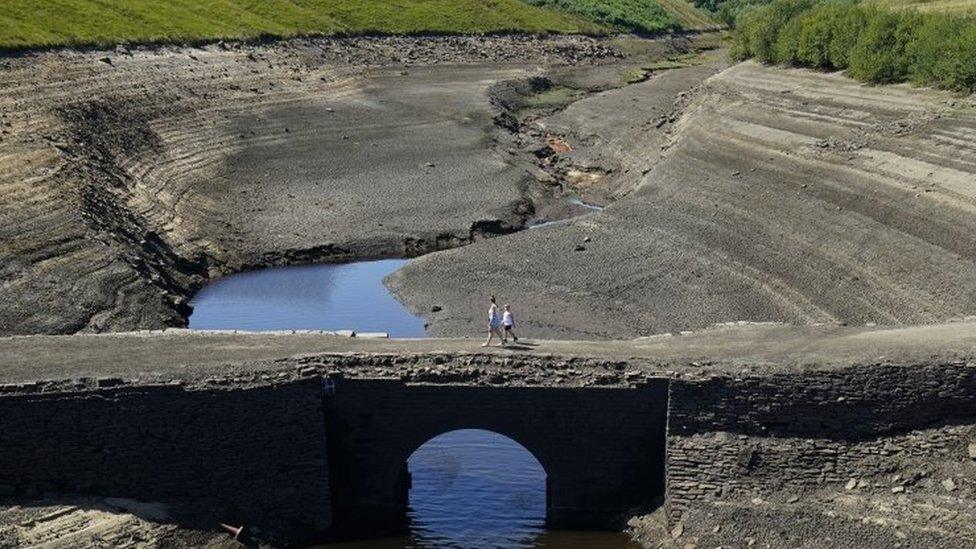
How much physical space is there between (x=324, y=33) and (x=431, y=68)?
9067 mm

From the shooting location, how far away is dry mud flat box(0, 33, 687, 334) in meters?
42.1

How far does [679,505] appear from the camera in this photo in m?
27.0

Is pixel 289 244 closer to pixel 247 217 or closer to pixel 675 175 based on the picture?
pixel 247 217

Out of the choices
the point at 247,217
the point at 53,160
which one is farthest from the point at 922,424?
the point at 53,160

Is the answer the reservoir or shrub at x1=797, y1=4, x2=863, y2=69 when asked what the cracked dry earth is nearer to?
the reservoir

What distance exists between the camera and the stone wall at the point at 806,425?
25.8 m

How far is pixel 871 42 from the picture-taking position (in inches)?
2516

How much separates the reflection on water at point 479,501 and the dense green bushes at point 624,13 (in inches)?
3775

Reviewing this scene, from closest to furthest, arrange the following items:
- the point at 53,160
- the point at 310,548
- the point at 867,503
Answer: the point at 867,503 → the point at 310,548 → the point at 53,160

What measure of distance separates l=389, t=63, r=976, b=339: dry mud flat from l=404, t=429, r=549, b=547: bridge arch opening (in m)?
7.88

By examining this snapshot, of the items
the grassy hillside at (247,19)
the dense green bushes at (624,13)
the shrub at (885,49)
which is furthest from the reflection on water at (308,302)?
the dense green bushes at (624,13)

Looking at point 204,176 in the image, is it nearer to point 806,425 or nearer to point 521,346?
point 521,346

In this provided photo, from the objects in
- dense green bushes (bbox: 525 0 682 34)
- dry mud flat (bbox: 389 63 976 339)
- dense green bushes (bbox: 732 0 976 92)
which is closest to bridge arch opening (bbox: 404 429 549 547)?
dry mud flat (bbox: 389 63 976 339)

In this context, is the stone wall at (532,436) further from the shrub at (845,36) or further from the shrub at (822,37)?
the shrub at (822,37)
